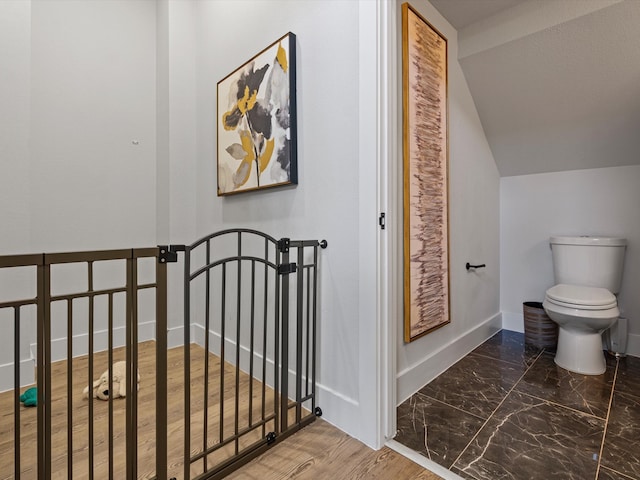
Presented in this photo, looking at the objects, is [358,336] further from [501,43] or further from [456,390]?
[501,43]

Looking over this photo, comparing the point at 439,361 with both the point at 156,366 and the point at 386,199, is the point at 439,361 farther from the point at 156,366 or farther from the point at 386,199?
the point at 156,366

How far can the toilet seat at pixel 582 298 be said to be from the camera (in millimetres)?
1924

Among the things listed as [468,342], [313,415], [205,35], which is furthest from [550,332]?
[205,35]

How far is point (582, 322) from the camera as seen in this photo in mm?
1953

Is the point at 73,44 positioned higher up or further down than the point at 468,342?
higher up

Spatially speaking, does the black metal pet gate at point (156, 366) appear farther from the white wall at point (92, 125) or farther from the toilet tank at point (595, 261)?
the toilet tank at point (595, 261)

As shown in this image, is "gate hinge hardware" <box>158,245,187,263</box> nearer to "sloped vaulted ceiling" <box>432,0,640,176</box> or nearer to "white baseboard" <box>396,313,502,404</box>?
"white baseboard" <box>396,313,502,404</box>

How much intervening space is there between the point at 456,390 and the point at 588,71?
6.78ft

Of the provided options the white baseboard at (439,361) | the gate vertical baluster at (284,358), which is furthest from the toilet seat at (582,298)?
the gate vertical baluster at (284,358)

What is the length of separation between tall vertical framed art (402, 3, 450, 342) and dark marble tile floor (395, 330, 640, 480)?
372mm

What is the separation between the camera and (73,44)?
7.57ft

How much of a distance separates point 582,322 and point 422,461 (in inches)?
55.4

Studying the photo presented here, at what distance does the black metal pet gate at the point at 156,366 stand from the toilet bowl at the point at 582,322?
1.58m

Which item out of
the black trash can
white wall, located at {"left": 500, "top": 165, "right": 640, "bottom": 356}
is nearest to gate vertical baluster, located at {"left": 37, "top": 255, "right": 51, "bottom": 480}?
the black trash can
